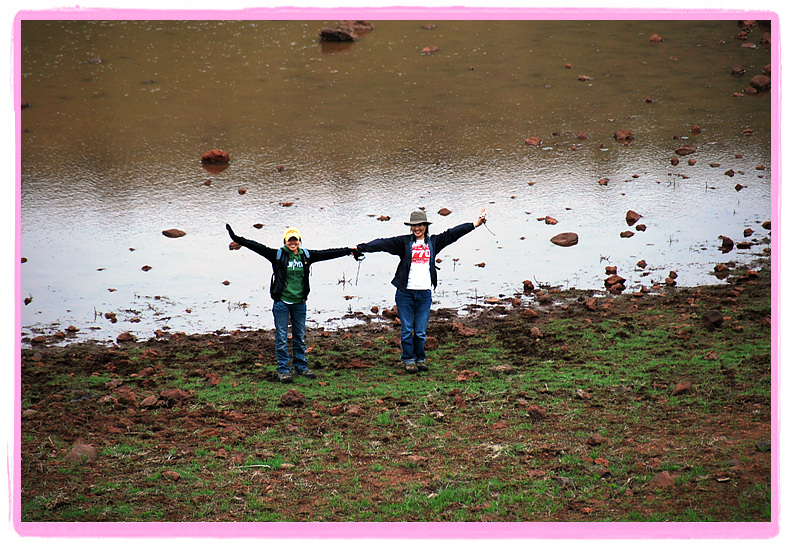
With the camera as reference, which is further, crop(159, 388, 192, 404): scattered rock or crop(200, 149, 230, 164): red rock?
crop(200, 149, 230, 164): red rock

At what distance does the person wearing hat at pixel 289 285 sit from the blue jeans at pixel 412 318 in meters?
0.89

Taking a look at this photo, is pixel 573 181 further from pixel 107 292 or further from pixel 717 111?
pixel 107 292

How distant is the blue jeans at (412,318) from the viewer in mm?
10203

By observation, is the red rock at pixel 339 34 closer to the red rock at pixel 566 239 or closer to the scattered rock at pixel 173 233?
the scattered rock at pixel 173 233

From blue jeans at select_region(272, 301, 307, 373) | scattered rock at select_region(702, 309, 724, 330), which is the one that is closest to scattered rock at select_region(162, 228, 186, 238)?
blue jeans at select_region(272, 301, 307, 373)

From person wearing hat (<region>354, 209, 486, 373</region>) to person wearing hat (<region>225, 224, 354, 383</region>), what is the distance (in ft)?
2.03

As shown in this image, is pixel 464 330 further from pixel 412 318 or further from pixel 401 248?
pixel 401 248

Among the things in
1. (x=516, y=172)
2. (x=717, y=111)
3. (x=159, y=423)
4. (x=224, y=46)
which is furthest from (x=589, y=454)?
(x=224, y=46)

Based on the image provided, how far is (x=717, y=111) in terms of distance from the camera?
22219 mm

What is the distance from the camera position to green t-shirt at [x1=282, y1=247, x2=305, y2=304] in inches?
388

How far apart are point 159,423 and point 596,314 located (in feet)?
19.8

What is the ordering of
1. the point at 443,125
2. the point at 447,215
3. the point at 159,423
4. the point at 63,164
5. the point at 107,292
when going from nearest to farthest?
the point at 159,423 < the point at 107,292 < the point at 447,215 < the point at 63,164 < the point at 443,125

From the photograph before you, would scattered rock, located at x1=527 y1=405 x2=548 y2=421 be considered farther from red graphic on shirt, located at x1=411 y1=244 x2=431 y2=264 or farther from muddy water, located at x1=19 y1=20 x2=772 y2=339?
muddy water, located at x1=19 y1=20 x2=772 y2=339

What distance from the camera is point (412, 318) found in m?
10.2
